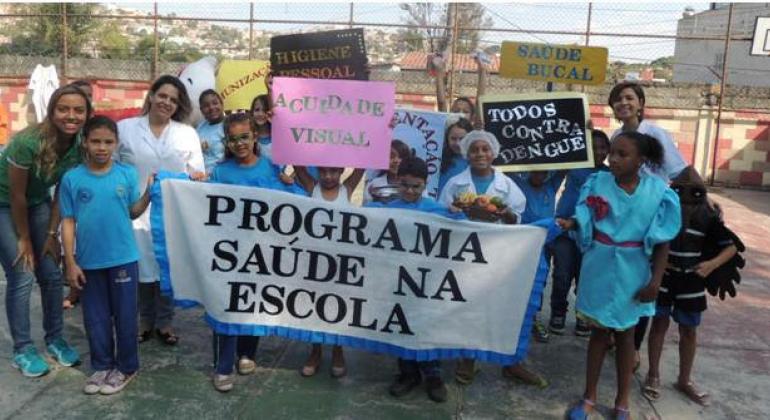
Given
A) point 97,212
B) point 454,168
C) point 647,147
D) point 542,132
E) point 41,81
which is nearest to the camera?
point 647,147

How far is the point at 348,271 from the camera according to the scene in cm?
371

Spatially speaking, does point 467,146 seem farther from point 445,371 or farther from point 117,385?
point 117,385

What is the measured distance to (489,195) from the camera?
3.99 meters

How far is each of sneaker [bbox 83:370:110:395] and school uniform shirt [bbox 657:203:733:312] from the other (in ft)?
10.3

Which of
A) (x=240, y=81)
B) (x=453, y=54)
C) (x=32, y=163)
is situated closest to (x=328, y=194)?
(x=32, y=163)

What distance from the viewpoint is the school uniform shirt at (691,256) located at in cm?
370

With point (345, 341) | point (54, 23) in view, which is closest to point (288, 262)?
point (345, 341)

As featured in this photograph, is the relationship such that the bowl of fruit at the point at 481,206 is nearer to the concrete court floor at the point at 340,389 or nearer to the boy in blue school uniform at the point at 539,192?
the boy in blue school uniform at the point at 539,192

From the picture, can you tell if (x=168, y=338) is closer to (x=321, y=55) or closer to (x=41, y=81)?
(x=321, y=55)

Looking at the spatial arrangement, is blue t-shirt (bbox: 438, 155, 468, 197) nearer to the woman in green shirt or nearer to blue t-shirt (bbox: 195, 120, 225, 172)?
blue t-shirt (bbox: 195, 120, 225, 172)

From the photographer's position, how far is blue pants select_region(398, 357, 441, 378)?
3771mm

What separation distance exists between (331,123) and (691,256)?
7.13 ft

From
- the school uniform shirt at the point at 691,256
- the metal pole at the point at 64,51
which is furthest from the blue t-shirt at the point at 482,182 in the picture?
the metal pole at the point at 64,51

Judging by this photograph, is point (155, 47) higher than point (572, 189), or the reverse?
point (155, 47)
